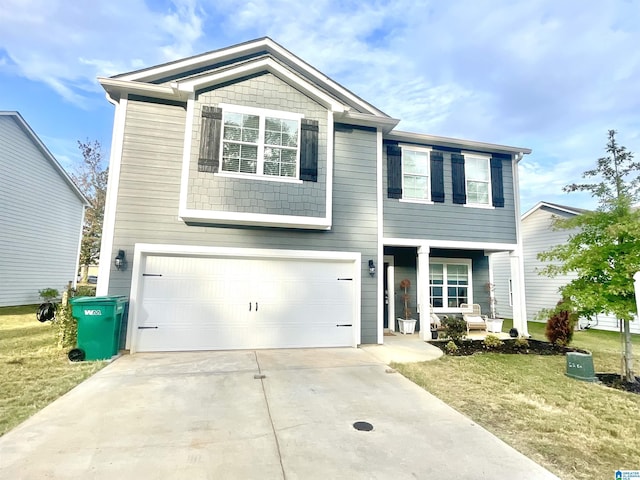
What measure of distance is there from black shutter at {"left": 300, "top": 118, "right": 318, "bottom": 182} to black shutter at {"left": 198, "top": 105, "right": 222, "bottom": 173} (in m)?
1.87

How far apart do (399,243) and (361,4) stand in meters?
6.98

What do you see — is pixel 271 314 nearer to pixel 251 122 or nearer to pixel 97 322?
pixel 97 322

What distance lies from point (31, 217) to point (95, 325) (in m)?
11.2

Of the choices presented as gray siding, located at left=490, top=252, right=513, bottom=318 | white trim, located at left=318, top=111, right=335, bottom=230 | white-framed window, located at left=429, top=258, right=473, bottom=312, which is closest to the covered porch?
white-framed window, located at left=429, top=258, right=473, bottom=312

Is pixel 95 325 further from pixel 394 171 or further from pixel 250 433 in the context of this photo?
pixel 394 171

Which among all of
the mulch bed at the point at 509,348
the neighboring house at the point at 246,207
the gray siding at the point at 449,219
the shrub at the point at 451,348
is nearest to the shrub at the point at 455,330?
the mulch bed at the point at 509,348

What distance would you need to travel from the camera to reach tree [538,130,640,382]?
5199 mm

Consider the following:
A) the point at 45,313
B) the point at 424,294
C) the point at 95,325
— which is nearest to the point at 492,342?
the point at 424,294

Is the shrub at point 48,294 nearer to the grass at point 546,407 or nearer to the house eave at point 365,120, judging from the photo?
the house eave at point 365,120

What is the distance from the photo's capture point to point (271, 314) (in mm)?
7340

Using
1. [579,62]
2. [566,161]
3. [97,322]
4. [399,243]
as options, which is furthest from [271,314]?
[566,161]

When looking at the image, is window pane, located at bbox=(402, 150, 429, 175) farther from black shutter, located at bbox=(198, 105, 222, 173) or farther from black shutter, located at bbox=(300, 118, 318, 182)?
black shutter, located at bbox=(198, 105, 222, 173)

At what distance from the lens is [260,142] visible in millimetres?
7289

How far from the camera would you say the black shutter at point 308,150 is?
7.44 m
